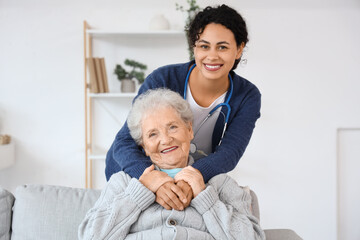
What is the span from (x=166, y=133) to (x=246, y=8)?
208cm

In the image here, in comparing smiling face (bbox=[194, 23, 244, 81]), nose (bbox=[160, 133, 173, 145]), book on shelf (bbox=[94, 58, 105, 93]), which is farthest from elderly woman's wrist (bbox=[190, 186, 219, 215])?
book on shelf (bbox=[94, 58, 105, 93])

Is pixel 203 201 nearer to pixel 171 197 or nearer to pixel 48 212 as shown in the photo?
pixel 171 197

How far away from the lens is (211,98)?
1.69 meters

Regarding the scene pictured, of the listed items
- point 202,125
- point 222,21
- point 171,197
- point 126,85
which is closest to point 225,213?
point 171,197

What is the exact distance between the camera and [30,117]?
3.16 meters

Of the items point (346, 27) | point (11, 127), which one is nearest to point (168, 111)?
point (11, 127)

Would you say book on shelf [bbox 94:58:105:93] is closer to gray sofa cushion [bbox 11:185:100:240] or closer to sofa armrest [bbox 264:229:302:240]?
gray sofa cushion [bbox 11:185:100:240]

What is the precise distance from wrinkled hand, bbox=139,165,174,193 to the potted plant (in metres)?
1.69

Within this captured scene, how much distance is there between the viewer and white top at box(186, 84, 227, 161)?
1678mm

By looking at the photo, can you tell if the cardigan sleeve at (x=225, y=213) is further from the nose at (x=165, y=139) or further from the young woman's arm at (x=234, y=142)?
the nose at (x=165, y=139)

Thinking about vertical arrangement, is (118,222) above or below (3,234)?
above

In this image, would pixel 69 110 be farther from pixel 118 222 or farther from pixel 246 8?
pixel 118 222

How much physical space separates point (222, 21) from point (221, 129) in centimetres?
48

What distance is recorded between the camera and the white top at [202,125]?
1678mm
